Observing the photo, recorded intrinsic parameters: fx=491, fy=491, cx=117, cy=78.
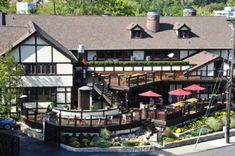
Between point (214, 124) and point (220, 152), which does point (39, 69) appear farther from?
point (220, 152)

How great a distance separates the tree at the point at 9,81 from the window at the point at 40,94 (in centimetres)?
263

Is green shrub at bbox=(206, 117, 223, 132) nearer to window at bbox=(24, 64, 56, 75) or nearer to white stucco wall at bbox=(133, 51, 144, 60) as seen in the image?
white stucco wall at bbox=(133, 51, 144, 60)

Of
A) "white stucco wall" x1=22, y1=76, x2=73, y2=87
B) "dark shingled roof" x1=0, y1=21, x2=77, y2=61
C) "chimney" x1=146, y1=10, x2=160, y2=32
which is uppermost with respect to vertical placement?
"chimney" x1=146, y1=10, x2=160, y2=32

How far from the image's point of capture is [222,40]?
166 ft

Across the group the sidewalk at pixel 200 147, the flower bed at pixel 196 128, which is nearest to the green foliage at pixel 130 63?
the flower bed at pixel 196 128

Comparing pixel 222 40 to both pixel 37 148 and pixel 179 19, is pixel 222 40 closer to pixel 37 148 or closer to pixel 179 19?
pixel 179 19

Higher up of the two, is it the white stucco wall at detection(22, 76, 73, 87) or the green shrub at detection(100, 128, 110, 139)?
the white stucco wall at detection(22, 76, 73, 87)

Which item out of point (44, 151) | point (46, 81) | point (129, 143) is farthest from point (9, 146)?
point (46, 81)

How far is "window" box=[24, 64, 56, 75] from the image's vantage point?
41.8 meters

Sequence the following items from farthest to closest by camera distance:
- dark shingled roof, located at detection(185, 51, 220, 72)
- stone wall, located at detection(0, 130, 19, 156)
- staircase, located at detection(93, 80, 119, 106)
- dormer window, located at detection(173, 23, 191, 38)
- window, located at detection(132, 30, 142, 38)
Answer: dormer window, located at detection(173, 23, 191, 38), window, located at detection(132, 30, 142, 38), dark shingled roof, located at detection(185, 51, 220, 72), staircase, located at detection(93, 80, 119, 106), stone wall, located at detection(0, 130, 19, 156)

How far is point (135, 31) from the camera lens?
49.8 m

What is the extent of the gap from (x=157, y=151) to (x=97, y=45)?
633 inches

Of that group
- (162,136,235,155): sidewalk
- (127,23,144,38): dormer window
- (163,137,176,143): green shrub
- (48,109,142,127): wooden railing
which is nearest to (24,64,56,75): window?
(48,109,142,127): wooden railing

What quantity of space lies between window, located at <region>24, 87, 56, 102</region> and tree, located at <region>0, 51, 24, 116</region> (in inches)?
103
